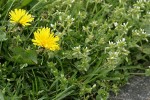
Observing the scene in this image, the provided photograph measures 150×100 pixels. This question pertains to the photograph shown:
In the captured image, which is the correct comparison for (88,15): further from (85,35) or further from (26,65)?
(26,65)

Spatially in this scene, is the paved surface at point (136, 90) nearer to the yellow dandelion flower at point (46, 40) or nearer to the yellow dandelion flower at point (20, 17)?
the yellow dandelion flower at point (46, 40)

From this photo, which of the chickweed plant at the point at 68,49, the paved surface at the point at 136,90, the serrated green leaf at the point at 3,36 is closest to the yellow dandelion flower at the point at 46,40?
the chickweed plant at the point at 68,49

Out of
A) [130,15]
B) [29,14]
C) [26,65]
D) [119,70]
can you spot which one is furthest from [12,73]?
[130,15]

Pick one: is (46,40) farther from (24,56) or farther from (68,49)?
(68,49)

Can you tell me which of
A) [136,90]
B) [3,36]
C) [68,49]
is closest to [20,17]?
[3,36]

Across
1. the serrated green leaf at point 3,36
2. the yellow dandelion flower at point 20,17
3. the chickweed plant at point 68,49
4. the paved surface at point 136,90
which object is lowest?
→ the paved surface at point 136,90

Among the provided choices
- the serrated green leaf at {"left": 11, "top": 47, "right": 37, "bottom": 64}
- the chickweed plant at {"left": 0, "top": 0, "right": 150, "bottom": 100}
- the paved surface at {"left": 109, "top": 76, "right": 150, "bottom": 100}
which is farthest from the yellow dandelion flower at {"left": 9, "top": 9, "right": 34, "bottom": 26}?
the paved surface at {"left": 109, "top": 76, "right": 150, "bottom": 100}

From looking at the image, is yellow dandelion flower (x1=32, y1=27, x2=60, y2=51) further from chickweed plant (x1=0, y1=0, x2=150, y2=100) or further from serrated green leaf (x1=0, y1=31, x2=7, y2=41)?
serrated green leaf (x1=0, y1=31, x2=7, y2=41)
